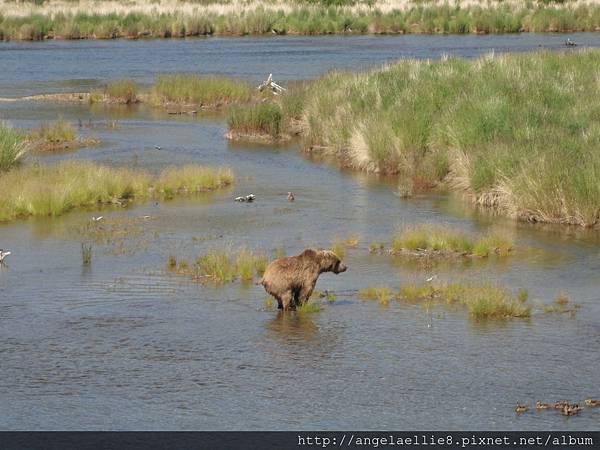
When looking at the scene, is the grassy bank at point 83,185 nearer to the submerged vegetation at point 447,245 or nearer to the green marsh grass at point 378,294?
the submerged vegetation at point 447,245

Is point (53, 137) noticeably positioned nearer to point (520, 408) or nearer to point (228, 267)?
point (228, 267)

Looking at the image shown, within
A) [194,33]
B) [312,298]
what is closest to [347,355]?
[312,298]

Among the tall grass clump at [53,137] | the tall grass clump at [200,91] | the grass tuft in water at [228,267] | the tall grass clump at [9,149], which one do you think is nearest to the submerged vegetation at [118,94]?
the tall grass clump at [200,91]

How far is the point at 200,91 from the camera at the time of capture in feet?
119

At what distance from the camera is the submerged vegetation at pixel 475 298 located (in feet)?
44.9

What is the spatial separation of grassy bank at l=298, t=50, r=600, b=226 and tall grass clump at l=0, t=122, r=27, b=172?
7045 mm

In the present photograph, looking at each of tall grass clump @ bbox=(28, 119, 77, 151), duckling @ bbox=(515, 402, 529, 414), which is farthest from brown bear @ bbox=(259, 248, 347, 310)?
tall grass clump @ bbox=(28, 119, 77, 151)

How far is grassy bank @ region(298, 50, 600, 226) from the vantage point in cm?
1911

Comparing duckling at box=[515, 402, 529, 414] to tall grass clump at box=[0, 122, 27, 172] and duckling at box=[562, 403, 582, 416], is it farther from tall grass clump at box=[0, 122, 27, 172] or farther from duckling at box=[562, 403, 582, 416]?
tall grass clump at box=[0, 122, 27, 172]

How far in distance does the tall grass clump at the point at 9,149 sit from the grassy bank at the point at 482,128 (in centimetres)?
705

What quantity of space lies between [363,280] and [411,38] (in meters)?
45.3
